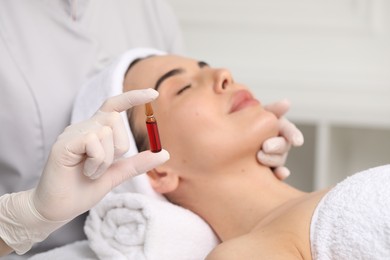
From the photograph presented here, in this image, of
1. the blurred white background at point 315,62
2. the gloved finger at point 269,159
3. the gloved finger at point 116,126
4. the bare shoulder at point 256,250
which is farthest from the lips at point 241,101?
the blurred white background at point 315,62

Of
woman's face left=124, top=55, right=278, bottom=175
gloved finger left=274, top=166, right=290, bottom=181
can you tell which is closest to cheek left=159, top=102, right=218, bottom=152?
woman's face left=124, top=55, right=278, bottom=175

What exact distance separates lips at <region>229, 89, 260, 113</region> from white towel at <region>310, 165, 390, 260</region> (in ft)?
1.05

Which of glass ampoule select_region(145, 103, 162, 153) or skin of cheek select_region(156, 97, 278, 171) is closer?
glass ampoule select_region(145, 103, 162, 153)

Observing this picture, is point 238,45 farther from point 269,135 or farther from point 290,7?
point 269,135

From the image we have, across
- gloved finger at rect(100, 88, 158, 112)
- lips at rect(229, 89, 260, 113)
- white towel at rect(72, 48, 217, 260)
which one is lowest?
white towel at rect(72, 48, 217, 260)

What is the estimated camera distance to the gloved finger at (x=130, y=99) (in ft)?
3.55

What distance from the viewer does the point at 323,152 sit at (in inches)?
91.0

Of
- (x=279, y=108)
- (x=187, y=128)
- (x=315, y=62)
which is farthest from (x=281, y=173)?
(x=315, y=62)

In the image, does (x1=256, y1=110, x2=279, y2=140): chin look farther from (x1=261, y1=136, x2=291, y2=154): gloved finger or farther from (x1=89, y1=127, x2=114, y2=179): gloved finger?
(x1=89, y1=127, x2=114, y2=179): gloved finger

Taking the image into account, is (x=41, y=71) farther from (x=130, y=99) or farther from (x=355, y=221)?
(x=355, y=221)

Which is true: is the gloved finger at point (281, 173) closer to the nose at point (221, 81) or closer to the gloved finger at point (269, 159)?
the gloved finger at point (269, 159)

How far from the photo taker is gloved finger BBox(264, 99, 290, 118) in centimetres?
167

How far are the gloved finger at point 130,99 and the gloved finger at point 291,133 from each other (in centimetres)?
61

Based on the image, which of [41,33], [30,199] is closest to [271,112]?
[41,33]
